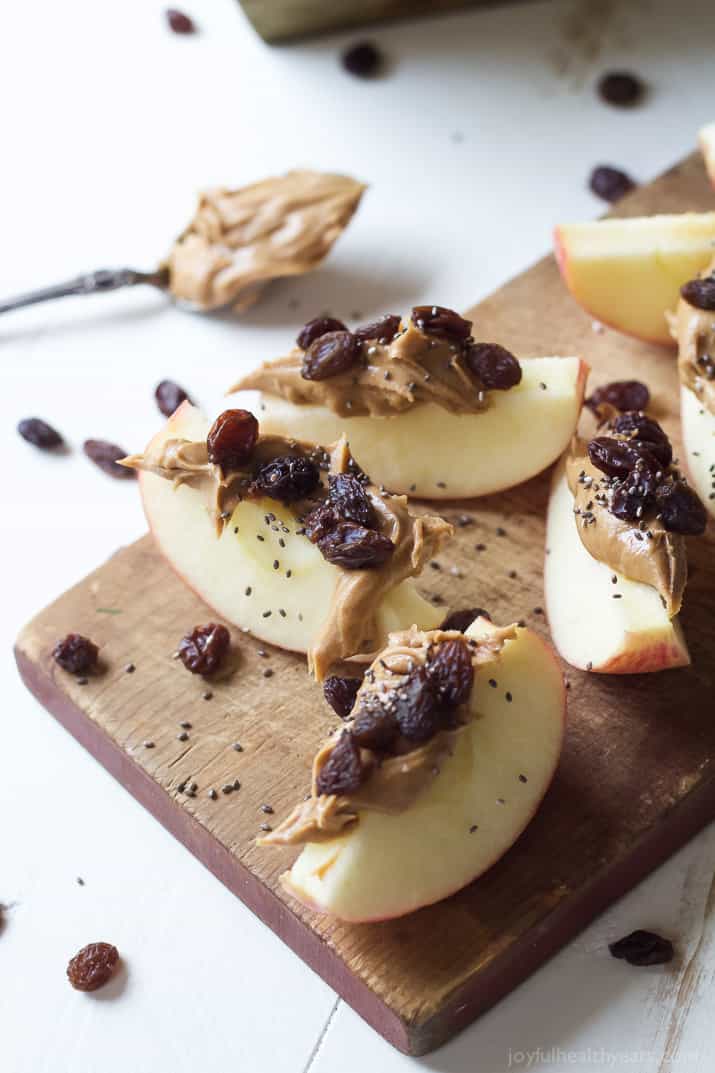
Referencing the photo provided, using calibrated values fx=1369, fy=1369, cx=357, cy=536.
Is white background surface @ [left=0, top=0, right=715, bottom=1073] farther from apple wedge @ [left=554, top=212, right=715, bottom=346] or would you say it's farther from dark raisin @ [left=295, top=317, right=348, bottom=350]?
dark raisin @ [left=295, top=317, right=348, bottom=350]

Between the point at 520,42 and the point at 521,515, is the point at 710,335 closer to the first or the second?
the point at 521,515

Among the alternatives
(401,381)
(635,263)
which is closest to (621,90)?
(635,263)

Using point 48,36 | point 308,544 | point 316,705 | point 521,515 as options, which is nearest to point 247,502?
point 308,544

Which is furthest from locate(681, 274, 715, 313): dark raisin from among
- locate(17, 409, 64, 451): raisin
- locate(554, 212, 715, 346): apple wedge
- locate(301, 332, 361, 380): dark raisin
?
Answer: locate(17, 409, 64, 451): raisin

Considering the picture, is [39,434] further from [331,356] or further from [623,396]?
[623,396]

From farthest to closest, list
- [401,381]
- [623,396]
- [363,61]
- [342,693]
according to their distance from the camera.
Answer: [363,61] → [623,396] → [401,381] → [342,693]

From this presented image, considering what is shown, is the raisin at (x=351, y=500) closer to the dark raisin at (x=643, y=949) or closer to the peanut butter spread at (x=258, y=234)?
the dark raisin at (x=643, y=949)
